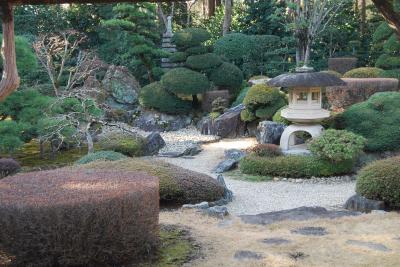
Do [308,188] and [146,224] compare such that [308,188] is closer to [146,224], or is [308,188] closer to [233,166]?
[233,166]

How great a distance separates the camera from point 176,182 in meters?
8.38

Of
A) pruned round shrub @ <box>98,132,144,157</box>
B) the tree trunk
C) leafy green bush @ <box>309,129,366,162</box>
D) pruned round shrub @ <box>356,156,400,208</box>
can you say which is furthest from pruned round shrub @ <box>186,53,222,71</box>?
pruned round shrub @ <box>356,156,400,208</box>

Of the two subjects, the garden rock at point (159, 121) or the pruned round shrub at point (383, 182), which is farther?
the garden rock at point (159, 121)

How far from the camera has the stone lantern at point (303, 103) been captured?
11.8m

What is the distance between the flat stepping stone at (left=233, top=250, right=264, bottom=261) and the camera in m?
5.16

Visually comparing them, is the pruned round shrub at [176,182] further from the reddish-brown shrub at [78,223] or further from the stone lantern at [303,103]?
the stone lantern at [303,103]

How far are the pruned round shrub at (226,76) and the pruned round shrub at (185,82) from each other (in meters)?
0.65

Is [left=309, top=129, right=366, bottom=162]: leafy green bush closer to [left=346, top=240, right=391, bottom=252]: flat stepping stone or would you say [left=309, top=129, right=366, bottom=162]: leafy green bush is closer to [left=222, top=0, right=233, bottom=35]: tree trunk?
[left=346, top=240, right=391, bottom=252]: flat stepping stone

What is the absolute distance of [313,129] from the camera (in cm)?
1203

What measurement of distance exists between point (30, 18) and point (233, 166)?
11.7m

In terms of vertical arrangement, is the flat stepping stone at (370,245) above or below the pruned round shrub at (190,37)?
below

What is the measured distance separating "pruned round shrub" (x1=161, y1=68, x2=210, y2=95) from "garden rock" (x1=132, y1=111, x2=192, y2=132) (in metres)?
0.94

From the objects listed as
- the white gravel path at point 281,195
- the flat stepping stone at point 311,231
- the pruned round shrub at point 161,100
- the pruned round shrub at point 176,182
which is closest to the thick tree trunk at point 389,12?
the flat stepping stone at point 311,231

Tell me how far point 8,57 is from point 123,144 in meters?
8.72
